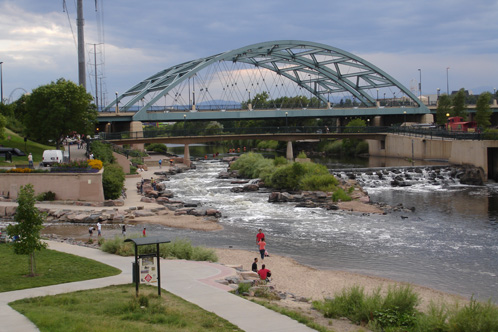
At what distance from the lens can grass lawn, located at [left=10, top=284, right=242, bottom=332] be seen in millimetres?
13070

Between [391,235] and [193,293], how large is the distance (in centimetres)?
1761

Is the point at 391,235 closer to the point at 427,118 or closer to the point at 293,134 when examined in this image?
the point at 293,134

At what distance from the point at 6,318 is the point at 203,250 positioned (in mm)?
10268

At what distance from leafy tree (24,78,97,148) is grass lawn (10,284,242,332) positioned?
4260 cm

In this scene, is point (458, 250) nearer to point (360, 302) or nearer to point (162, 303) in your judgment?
point (360, 302)

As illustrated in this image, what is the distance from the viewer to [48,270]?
19391 mm

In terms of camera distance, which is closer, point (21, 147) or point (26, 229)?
point (26, 229)

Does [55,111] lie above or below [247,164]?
above

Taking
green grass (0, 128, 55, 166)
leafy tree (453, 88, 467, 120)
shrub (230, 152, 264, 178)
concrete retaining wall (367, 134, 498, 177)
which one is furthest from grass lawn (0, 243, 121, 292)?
leafy tree (453, 88, 467, 120)

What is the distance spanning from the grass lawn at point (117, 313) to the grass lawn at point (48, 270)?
7.11ft

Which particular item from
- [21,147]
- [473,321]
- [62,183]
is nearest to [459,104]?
[21,147]

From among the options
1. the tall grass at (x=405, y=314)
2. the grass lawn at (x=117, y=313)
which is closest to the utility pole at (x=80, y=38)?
the grass lawn at (x=117, y=313)

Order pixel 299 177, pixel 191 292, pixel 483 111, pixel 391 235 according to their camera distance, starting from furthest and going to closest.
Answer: pixel 483 111 < pixel 299 177 < pixel 391 235 < pixel 191 292

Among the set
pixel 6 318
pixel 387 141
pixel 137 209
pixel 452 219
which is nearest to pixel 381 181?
pixel 452 219
